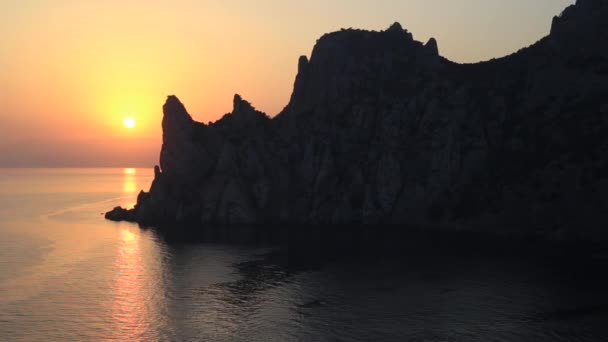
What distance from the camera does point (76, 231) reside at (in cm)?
18225

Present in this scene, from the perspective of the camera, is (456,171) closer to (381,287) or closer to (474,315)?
(381,287)

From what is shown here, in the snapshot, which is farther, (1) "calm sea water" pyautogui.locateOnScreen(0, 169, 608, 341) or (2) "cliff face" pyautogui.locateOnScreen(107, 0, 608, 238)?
(2) "cliff face" pyautogui.locateOnScreen(107, 0, 608, 238)

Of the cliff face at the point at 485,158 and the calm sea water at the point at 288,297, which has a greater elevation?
the cliff face at the point at 485,158

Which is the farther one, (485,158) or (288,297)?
(485,158)

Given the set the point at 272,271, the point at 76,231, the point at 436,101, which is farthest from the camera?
the point at 436,101

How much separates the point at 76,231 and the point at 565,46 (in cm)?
17604

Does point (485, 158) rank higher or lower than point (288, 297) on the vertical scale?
higher

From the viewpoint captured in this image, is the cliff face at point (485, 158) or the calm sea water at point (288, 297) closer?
the calm sea water at point (288, 297)

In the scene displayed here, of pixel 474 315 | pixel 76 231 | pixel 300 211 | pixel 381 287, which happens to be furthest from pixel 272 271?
pixel 76 231

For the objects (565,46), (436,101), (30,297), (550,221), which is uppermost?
(565,46)

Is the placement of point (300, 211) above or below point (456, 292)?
above

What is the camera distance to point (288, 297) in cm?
9800

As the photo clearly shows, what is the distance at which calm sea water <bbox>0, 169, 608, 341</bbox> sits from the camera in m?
79.2

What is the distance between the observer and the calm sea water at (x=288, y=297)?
3118 inches
